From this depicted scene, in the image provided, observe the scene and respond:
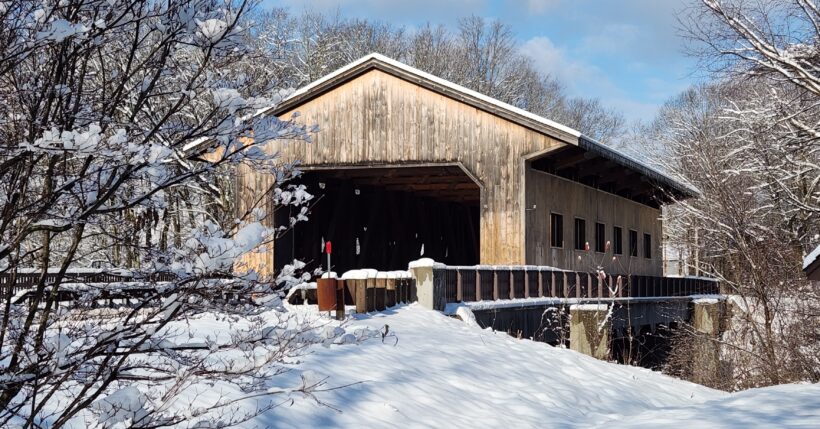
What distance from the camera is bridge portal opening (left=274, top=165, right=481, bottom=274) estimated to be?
23609 mm

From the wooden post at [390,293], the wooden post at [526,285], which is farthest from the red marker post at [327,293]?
the wooden post at [526,285]

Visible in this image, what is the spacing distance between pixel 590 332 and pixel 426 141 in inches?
255

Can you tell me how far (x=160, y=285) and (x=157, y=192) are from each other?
0.48 m

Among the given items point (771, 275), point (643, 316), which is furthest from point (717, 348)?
point (643, 316)

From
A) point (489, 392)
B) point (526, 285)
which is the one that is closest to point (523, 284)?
point (526, 285)

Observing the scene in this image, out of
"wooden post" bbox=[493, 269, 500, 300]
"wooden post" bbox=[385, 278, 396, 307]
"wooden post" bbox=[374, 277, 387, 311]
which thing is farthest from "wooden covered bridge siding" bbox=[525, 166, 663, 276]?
Result: "wooden post" bbox=[374, 277, 387, 311]

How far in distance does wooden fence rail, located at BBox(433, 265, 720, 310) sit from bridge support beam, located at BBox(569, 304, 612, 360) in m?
1.27

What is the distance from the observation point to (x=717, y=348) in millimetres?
17359

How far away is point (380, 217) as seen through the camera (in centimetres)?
2825

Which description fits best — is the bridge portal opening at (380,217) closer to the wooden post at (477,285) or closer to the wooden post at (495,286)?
the wooden post at (495,286)

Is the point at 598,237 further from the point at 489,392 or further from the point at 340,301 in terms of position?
the point at 489,392

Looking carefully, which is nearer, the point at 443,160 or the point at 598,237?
the point at 443,160

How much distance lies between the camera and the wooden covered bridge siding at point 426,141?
2028cm

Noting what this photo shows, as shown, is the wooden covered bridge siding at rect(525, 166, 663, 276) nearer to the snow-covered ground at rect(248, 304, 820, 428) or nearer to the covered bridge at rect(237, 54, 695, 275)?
the covered bridge at rect(237, 54, 695, 275)
